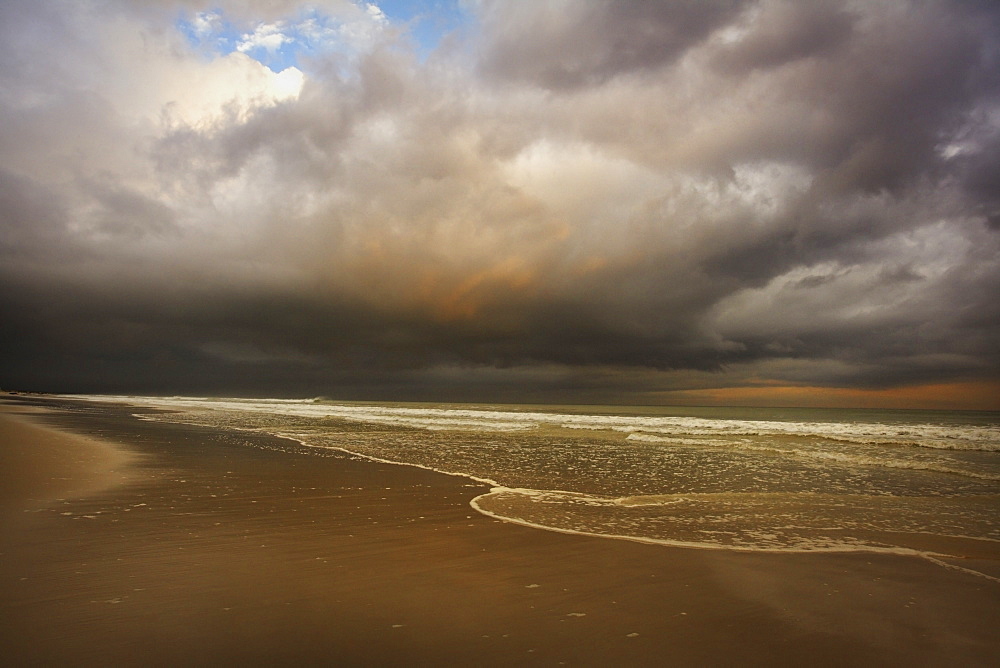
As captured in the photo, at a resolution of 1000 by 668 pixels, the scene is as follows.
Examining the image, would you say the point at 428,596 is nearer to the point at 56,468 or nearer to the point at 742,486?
the point at 742,486

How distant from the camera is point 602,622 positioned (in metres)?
4.96

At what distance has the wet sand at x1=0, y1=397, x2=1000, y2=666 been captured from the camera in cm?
440

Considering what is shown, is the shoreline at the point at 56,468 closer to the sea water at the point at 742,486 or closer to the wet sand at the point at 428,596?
the wet sand at the point at 428,596

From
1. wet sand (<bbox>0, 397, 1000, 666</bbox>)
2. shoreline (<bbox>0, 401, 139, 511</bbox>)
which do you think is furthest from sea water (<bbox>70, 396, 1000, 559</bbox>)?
shoreline (<bbox>0, 401, 139, 511</bbox>)

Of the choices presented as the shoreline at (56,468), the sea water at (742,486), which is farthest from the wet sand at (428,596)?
the sea water at (742,486)

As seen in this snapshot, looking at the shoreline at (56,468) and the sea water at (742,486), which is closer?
the sea water at (742,486)

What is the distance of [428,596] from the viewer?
5.59 metres

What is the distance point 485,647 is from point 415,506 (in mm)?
6081

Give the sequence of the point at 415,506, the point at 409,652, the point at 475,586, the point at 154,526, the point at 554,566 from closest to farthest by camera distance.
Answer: the point at 409,652
the point at 475,586
the point at 554,566
the point at 154,526
the point at 415,506

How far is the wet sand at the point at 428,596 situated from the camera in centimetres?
440

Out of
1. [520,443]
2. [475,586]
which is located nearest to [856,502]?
[475,586]

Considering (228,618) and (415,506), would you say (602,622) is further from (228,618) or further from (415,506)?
(415,506)

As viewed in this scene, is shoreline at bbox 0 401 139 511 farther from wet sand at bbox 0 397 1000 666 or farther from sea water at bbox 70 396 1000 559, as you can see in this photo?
sea water at bbox 70 396 1000 559

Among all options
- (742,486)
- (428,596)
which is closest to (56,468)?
(428,596)
